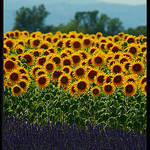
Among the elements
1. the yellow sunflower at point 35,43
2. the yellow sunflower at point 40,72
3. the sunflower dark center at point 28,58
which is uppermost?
the yellow sunflower at point 35,43

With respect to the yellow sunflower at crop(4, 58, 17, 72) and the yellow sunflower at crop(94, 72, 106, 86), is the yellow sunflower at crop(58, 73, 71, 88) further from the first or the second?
the yellow sunflower at crop(4, 58, 17, 72)

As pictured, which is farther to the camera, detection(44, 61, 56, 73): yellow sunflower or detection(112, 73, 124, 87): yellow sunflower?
detection(44, 61, 56, 73): yellow sunflower

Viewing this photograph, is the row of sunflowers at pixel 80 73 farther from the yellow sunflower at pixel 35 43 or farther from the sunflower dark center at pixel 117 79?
the yellow sunflower at pixel 35 43

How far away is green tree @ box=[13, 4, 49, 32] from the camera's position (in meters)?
67.5

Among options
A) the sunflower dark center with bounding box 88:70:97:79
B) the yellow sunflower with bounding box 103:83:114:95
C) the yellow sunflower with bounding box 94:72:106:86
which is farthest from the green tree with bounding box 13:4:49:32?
the yellow sunflower with bounding box 103:83:114:95

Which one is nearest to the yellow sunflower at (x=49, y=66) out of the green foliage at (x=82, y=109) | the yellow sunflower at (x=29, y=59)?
the green foliage at (x=82, y=109)

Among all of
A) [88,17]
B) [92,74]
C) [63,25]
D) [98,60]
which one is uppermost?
[88,17]

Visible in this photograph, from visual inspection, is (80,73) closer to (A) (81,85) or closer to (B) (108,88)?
(A) (81,85)

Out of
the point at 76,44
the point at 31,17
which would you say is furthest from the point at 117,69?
the point at 31,17

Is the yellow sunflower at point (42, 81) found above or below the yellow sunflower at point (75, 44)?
below

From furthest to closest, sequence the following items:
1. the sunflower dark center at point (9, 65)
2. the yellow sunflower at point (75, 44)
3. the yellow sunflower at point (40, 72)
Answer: the yellow sunflower at point (75, 44) → the sunflower dark center at point (9, 65) → the yellow sunflower at point (40, 72)

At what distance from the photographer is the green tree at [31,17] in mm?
67537

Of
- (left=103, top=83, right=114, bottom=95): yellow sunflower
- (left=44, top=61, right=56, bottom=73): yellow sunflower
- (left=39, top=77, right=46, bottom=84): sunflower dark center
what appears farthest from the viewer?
(left=44, top=61, right=56, bottom=73): yellow sunflower

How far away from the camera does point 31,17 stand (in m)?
72.1
